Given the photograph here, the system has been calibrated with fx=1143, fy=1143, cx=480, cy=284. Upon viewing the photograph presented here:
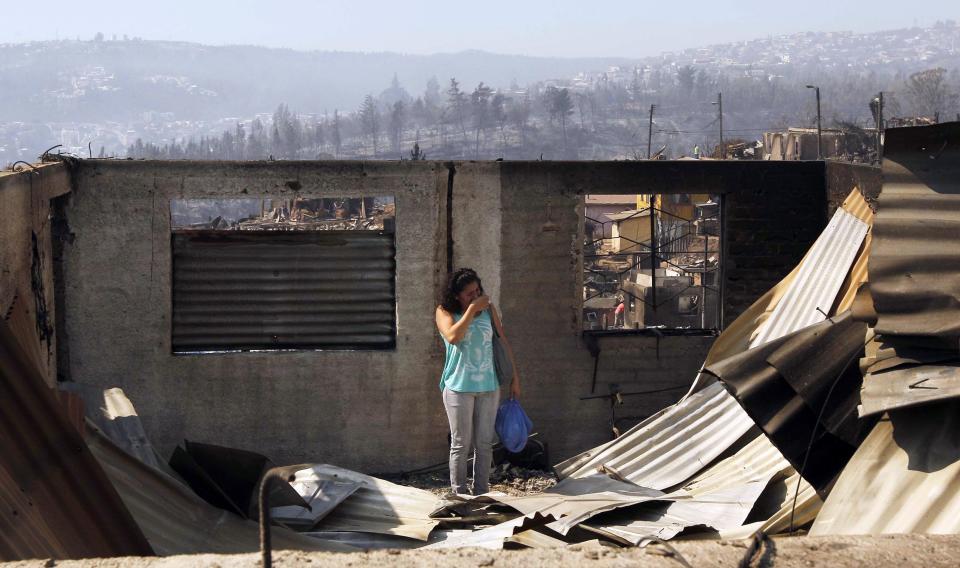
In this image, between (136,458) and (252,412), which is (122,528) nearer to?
(136,458)

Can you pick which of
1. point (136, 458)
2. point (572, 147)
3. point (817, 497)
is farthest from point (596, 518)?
point (572, 147)

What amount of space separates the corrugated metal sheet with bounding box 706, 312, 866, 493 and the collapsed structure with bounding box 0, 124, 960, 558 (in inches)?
0.4

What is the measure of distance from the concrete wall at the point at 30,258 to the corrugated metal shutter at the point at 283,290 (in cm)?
102

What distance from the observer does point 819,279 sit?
26.9 feet

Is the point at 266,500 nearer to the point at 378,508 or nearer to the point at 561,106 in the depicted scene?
the point at 378,508

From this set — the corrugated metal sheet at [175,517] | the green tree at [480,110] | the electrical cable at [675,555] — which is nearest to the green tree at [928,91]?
the green tree at [480,110]

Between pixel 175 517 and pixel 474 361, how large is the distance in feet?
7.21

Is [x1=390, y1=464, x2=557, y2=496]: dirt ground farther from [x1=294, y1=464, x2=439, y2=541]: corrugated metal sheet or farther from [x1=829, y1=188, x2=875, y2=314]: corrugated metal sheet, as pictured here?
[x1=829, y1=188, x2=875, y2=314]: corrugated metal sheet

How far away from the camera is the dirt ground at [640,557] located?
2986 millimetres

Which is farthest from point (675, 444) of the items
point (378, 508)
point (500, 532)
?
point (500, 532)

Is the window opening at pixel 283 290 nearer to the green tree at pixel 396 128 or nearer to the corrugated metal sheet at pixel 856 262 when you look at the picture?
the corrugated metal sheet at pixel 856 262

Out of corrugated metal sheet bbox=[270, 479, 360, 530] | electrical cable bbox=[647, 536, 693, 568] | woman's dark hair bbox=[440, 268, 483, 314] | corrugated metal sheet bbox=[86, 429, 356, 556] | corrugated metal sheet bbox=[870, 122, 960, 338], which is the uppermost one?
corrugated metal sheet bbox=[870, 122, 960, 338]

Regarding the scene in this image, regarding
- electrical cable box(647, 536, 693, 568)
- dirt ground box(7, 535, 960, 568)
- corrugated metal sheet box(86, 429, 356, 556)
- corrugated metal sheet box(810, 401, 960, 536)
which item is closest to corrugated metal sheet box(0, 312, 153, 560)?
corrugated metal sheet box(86, 429, 356, 556)

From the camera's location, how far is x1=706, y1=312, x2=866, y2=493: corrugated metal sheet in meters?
4.84
